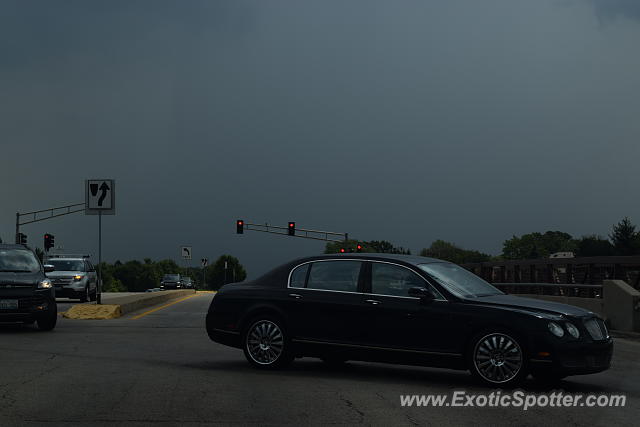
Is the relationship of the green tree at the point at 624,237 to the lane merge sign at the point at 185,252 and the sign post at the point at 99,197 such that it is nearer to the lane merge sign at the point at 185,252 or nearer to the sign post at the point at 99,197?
the lane merge sign at the point at 185,252

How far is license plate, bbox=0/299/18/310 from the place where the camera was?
17130mm

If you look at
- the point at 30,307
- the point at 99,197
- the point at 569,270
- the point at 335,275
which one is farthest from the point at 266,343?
the point at 569,270

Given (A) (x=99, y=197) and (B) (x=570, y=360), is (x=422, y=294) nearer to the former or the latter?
(B) (x=570, y=360)

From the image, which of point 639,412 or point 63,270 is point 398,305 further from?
point 63,270

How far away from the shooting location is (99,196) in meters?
26.2

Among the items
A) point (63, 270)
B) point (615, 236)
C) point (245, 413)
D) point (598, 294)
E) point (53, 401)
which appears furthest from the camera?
point (615, 236)

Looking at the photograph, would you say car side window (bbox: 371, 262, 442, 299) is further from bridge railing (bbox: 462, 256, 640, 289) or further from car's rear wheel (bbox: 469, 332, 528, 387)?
bridge railing (bbox: 462, 256, 640, 289)

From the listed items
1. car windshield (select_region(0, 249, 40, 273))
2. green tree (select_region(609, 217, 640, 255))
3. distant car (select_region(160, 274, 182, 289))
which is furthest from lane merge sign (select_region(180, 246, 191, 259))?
green tree (select_region(609, 217, 640, 255))

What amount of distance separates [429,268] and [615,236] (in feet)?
437

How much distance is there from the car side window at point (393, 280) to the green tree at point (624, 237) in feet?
418

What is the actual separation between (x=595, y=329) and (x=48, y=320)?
1148 centimetres

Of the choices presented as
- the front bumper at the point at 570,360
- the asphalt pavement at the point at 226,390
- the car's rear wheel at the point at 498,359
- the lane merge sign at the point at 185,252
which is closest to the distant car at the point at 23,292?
the asphalt pavement at the point at 226,390

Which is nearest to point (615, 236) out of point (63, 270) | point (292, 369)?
point (63, 270)

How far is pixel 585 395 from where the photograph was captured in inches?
Answer: 380
